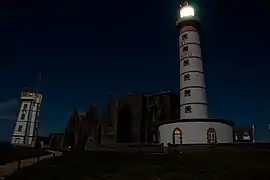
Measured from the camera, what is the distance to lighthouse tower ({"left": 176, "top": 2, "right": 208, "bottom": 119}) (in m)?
34.5

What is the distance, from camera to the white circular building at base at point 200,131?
1231 inches

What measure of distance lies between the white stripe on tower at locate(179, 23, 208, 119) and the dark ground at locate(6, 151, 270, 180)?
11.3m

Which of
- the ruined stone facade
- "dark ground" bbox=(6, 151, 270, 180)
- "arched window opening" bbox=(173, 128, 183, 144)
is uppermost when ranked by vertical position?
the ruined stone facade

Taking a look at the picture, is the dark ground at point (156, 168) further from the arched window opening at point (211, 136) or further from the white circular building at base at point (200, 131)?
the white circular building at base at point (200, 131)

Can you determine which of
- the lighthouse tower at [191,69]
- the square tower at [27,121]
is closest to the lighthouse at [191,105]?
the lighthouse tower at [191,69]

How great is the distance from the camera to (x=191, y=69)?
35812 mm

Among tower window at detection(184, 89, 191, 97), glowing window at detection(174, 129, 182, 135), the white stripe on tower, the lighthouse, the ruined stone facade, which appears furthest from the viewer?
the ruined stone facade

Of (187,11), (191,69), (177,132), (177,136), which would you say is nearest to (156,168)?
(177,136)

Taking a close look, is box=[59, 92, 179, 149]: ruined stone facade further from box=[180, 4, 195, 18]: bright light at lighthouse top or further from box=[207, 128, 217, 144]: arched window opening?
box=[180, 4, 195, 18]: bright light at lighthouse top

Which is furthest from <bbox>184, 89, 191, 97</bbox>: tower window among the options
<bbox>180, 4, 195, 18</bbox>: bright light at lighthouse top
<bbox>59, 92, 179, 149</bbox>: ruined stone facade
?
<bbox>180, 4, 195, 18</bbox>: bright light at lighthouse top

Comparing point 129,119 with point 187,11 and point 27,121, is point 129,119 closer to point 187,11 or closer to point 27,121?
point 187,11

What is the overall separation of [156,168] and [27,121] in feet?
188

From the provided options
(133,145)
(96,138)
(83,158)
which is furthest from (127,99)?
(83,158)

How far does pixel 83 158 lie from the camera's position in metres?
23.3
